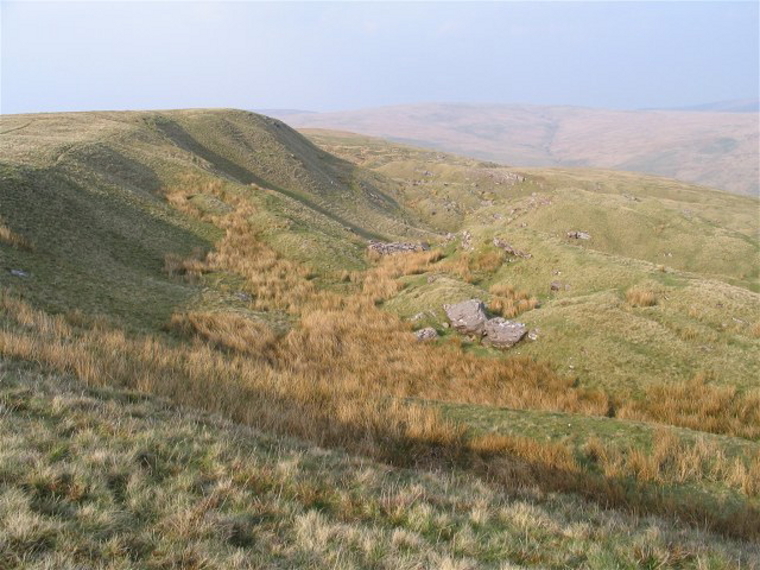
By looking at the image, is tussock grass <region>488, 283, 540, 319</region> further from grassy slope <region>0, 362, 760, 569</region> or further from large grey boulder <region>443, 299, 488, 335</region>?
grassy slope <region>0, 362, 760, 569</region>

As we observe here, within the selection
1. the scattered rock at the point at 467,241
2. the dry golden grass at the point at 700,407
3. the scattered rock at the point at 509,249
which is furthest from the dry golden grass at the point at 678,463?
the scattered rock at the point at 467,241

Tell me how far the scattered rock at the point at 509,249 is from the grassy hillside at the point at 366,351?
1.18ft

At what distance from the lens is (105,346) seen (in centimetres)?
1015

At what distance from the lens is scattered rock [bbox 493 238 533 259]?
24.3 metres

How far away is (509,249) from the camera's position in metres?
25.2

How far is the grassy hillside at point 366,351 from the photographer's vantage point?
622 cm

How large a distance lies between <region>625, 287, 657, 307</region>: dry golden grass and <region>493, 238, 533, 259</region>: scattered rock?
6298 mm

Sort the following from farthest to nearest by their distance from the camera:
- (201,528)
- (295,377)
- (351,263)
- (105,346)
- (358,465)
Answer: (351,263) → (295,377) → (105,346) → (358,465) → (201,528)

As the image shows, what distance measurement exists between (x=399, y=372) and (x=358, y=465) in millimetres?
7657

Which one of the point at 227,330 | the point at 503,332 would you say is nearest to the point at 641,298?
the point at 503,332

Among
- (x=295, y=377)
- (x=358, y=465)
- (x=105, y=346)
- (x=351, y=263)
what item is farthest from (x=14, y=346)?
(x=351, y=263)

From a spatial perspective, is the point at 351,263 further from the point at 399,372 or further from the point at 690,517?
the point at 690,517

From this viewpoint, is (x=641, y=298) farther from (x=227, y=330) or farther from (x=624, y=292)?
(x=227, y=330)

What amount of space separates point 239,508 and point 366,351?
37.2ft
